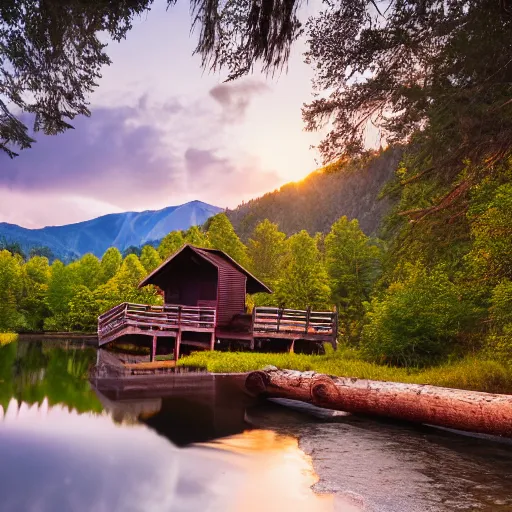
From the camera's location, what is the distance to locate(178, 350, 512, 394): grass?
12578mm

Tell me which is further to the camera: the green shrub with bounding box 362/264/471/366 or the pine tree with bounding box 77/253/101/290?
the pine tree with bounding box 77/253/101/290

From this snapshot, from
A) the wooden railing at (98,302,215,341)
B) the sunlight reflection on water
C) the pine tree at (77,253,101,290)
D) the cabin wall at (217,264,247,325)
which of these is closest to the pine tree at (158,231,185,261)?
the pine tree at (77,253,101,290)

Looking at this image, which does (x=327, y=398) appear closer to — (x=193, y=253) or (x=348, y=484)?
(x=348, y=484)

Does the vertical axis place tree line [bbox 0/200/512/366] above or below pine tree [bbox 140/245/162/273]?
below

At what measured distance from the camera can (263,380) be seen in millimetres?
13805

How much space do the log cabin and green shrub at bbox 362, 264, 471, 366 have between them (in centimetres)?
856

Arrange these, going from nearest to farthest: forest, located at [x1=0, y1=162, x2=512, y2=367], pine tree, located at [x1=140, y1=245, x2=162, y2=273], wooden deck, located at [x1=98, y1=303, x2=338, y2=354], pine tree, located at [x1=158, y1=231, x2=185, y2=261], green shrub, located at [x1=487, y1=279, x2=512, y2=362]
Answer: green shrub, located at [x1=487, y1=279, x2=512, y2=362]
forest, located at [x1=0, y1=162, x2=512, y2=367]
wooden deck, located at [x1=98, y1=303, x2=338, y2=354]
pine tree, located at [x1=158, y1=231, x2=185, y2=261]
pine tree, located at [x1=140, y1=245, x2=162, y2=273]

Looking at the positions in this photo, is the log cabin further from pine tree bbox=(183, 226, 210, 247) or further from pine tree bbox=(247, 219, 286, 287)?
pine tree bbox=(247, 219, 286, 287)

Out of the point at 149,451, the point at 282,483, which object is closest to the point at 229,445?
the point at 149,451

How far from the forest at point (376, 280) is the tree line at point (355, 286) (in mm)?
60

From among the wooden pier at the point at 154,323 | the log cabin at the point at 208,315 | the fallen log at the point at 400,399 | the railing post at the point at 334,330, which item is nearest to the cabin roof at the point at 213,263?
the log cabin at the point at 208,315

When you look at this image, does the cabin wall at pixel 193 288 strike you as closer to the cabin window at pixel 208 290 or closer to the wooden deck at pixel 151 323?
the cabin window at pixel 208 290

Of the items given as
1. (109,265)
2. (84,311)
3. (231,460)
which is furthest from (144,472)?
(109,265)

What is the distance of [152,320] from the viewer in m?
25.4
